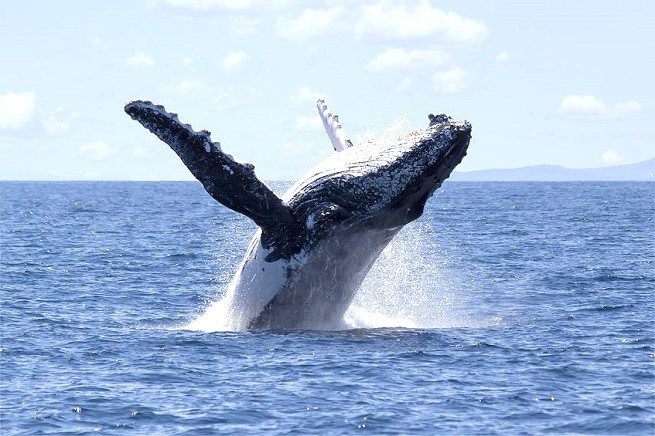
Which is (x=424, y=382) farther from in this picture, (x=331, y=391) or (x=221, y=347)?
(x=221, y=347)

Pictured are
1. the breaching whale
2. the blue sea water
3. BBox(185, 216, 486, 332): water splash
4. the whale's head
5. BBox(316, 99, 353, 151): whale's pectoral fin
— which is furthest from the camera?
BBox(185, 216, 486, 332): water splash

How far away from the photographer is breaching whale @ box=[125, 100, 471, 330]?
1428cm

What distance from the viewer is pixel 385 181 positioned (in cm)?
1490

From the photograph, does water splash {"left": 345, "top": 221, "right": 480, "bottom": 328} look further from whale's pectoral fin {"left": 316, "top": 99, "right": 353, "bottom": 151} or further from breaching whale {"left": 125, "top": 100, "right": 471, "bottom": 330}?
whale's pectoral fin {"left": 316, "top": 99, "right": 353, "bottom": 151}

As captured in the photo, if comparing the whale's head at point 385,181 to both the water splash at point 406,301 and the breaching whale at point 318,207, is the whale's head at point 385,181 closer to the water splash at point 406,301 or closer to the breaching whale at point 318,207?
the breaching whale at point 318,207

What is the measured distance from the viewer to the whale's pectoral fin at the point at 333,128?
670 inches

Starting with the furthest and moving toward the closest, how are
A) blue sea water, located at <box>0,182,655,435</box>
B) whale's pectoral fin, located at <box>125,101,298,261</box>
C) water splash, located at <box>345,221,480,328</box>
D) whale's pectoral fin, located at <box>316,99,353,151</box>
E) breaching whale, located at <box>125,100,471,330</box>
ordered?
water splash, located at <box>345,221,480,328</box> < whale's pectoral fin, located at <box>316,99,353,151</box> < breaching whale, located at <box>125,100,471,330</box> < whale's pectoral fin, located at <box>125,101,298,261</box> < blue sea water, located at <box>0,182,655,435</box>

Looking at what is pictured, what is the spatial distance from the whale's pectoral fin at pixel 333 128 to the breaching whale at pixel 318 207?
863 mm

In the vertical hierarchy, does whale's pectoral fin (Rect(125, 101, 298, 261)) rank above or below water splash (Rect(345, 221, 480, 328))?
above

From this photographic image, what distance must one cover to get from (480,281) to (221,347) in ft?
41.8

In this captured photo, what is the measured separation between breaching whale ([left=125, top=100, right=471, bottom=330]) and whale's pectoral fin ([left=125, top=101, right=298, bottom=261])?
0.04ft

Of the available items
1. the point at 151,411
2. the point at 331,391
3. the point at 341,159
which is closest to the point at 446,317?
the point at 341,159

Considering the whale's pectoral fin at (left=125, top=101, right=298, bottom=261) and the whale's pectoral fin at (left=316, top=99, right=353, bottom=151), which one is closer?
the whale's pectoral fin at (left=125, top=101, right=298, bottom=261)

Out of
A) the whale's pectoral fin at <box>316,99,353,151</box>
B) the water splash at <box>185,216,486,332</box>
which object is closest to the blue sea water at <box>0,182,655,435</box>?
the water splash at <box>185,216,486,332</box>
